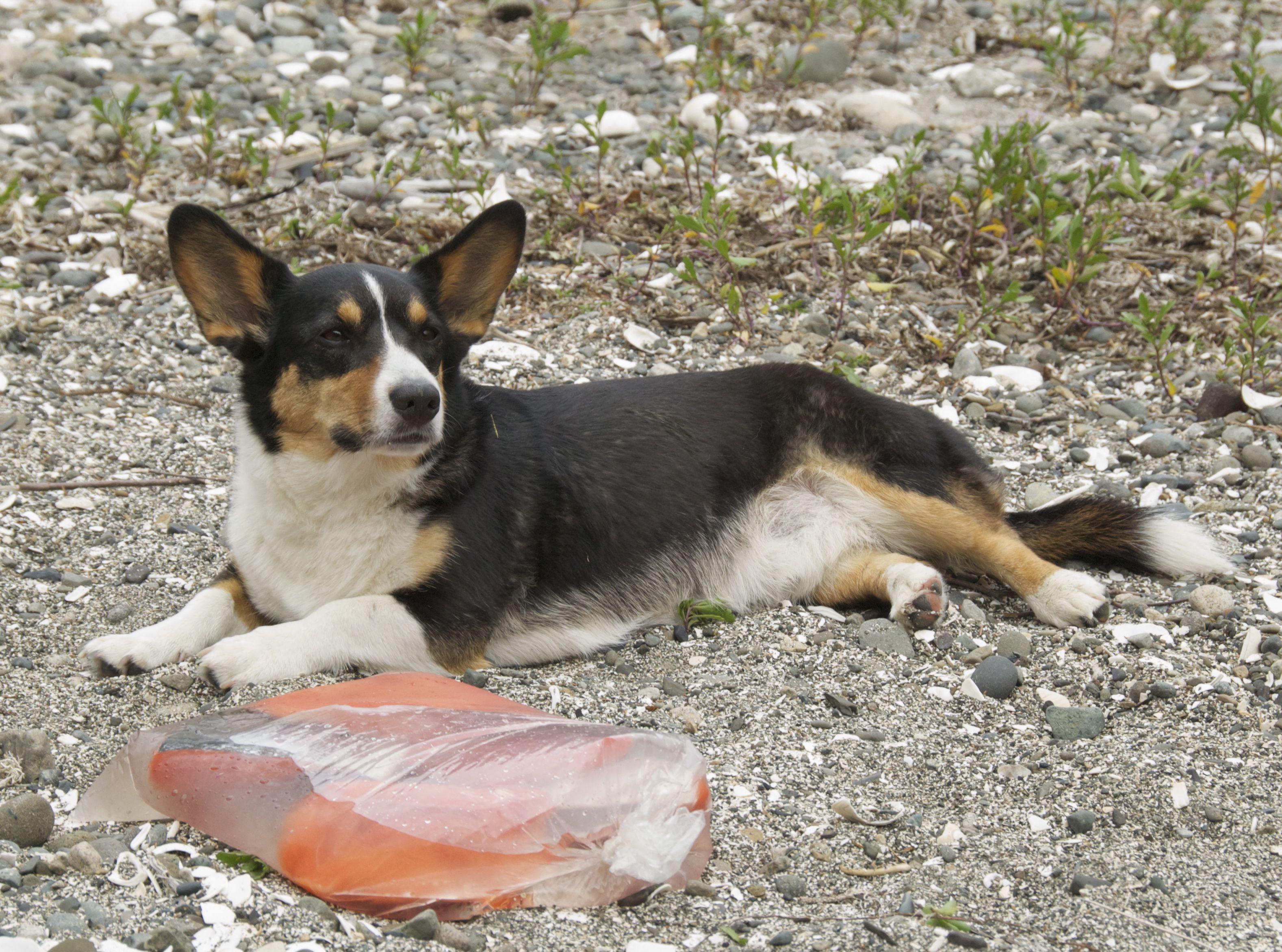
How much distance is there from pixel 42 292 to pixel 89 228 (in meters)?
0.58

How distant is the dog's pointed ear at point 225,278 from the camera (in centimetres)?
329

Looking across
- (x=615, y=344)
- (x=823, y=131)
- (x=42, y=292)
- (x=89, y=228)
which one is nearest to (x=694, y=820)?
(x=615, y=344)

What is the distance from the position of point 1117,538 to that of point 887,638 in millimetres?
924

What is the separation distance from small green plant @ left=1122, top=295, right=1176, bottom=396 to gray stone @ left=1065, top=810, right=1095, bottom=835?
2669mm

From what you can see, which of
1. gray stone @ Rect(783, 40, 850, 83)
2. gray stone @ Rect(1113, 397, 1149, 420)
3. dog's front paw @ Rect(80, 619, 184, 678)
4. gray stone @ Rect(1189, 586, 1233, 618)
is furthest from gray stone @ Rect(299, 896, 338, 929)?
gray stone @ Rect(783, 40, 850, 83)

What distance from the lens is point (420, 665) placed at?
338cm

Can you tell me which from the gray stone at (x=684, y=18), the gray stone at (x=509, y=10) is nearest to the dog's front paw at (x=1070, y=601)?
the gray stone at (x=684, y=18)

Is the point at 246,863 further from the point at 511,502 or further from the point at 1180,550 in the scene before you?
the point at 1180,550

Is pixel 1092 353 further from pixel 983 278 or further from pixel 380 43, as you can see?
pixel 380 43

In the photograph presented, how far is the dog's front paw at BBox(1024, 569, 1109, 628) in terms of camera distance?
368cm

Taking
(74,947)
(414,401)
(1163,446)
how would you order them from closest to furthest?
(74,947) → (414,401) → (1163,446)

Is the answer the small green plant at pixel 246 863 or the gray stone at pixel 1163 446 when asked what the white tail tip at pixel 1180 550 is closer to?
the gray stone at pixel 1163 446

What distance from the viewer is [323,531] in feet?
11.3

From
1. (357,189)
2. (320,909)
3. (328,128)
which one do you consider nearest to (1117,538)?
(320,909)
